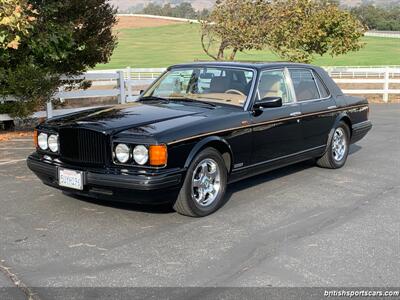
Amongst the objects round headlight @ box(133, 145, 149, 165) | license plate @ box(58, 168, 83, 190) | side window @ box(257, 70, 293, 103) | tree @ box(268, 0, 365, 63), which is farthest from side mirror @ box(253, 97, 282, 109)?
tree @ box(268, 0, 365, 63)

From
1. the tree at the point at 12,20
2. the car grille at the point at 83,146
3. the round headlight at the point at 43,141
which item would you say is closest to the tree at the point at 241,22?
the tree at the point at 12,20

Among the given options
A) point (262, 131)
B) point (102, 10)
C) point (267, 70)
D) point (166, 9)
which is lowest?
point (262, 131)

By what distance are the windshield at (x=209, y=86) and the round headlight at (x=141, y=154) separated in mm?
1477

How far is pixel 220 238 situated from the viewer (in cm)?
474

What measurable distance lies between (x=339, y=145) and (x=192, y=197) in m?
3.40

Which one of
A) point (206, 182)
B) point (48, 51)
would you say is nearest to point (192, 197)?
point (206, 182)

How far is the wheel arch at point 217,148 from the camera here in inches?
201

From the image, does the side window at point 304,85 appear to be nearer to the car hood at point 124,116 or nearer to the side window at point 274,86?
the side window at point 274,86

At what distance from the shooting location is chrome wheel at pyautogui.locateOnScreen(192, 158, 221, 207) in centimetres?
529

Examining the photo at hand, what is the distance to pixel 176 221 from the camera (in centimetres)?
520

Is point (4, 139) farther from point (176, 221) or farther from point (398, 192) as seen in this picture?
point (398, 192)

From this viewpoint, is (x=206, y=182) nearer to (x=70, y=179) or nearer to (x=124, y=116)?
(x=124, y=116)

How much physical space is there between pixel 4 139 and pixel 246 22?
29.2 ft

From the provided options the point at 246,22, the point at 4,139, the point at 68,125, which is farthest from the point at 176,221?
the point at 246,22
